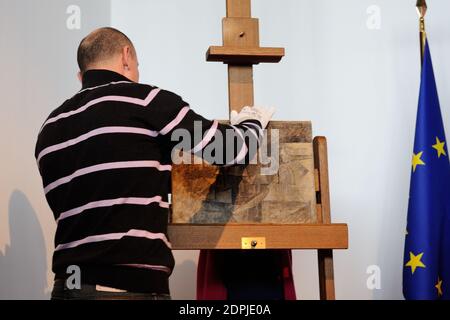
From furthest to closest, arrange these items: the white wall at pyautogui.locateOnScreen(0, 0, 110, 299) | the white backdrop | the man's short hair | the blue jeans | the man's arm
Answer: the white backdrop < the white wall at pyautogui.locateOnScreen(0, 0, 110, 299) < the man's short hair < the man's arm < the blue jeans

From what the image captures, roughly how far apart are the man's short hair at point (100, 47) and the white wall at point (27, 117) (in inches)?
29.4

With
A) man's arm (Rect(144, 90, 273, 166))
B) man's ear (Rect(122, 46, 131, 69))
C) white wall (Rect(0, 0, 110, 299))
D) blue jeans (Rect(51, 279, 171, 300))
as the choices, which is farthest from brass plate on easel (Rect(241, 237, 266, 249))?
white wall (Rect(0, 0, 110, 299))

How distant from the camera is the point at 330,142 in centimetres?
354

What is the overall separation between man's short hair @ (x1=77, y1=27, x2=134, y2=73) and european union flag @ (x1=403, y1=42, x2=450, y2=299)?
1.48 meters

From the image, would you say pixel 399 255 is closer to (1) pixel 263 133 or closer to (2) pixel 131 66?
(1) pixel 263 133

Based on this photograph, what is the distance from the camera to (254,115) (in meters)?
2.18

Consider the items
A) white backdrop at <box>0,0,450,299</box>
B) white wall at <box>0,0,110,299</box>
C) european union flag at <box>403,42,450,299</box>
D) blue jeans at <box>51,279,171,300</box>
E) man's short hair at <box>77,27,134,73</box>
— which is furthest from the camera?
white backdrop at <box>0,0,450,299</box>

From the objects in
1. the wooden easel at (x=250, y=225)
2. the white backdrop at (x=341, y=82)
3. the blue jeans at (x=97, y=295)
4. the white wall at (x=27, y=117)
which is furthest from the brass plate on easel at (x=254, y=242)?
the white backdrop at (x=341, y=82)

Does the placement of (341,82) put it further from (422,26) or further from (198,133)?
(198,133)

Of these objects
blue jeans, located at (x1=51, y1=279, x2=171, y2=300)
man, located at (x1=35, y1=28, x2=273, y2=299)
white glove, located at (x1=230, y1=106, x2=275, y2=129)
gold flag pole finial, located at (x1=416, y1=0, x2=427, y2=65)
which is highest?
gold flag pole finial, located at (x1=416, y1=0, x2=427, y2=65)

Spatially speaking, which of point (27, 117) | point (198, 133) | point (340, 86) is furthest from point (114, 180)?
point (340, 86)

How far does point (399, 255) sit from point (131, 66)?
1.90 m

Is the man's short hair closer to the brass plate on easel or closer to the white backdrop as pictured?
the brass plate on easel

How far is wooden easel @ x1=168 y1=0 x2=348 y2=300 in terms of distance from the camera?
213 centimetres
